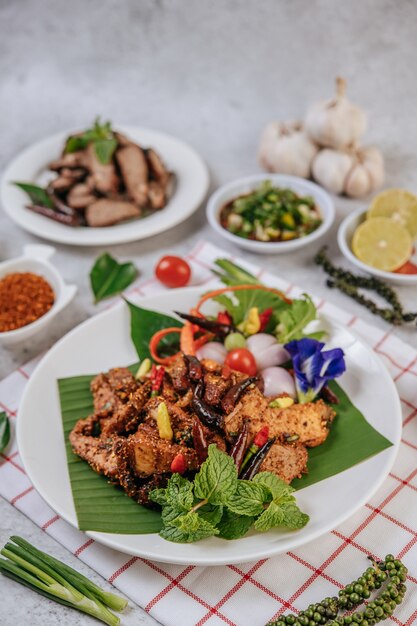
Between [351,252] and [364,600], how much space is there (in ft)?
9.22

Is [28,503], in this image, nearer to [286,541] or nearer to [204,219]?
[286,541]

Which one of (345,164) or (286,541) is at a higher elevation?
(345,164)

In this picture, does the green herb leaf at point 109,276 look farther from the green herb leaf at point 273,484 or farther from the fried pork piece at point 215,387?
the green herb leaf at point 273,484

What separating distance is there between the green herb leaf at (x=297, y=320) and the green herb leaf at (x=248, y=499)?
4.04ft

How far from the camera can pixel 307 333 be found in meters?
4.66

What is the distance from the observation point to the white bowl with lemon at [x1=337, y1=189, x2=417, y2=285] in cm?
545

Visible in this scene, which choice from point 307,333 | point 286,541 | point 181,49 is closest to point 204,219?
point 307,333

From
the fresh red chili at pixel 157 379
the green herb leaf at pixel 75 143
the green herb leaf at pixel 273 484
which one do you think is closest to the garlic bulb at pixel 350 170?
the green herb leaf at pixel 75 143

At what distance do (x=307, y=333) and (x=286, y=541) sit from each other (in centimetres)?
154

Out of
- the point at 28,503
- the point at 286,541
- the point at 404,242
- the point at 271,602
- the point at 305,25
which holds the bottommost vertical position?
the point at 28,503

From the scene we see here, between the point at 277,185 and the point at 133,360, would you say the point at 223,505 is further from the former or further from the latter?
the point at 277,185

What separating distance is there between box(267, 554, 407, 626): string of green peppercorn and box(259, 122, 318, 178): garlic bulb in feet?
12.4

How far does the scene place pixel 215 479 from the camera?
3.51m

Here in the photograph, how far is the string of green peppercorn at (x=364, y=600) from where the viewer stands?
3.39 metres
